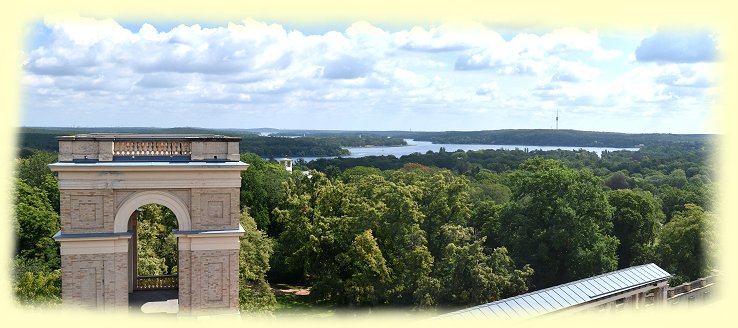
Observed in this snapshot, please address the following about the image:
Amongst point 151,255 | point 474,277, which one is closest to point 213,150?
point 151,255

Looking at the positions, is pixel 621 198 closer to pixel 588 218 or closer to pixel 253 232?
pixel 588 218

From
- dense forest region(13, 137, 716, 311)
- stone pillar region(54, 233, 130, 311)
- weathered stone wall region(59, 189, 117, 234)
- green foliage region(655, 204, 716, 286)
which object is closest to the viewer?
weathered stone wall region(59, 189, 117, 234)

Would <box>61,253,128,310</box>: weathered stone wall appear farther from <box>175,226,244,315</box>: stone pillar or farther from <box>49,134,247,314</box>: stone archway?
<box>175,226,244,315</box>: stone pillar

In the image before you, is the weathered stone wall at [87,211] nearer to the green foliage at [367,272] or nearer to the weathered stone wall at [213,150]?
the weathered stone wall at [213,150]

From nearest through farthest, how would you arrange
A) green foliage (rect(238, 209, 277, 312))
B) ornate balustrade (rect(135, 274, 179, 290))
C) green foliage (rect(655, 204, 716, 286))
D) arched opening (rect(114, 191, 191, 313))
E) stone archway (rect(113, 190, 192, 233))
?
stone archway (rect(113, 190, 192, 233)), arched opening (rect(114, 191, 191, 313)), ornate balustrade (rect(135, 274, 179, 290)), green foliage (rect(238, 209, 277, 312)), green foliage (rect(655, 204, 716, 286))

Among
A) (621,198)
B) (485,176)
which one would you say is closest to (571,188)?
(621,198)

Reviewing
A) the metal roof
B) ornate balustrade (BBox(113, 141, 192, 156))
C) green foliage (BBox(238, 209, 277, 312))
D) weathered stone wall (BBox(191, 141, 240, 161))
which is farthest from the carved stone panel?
the metal roof

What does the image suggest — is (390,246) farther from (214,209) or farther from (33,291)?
Result: (214,209)
